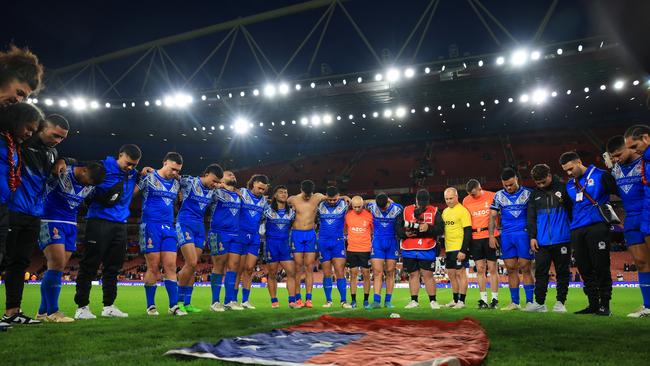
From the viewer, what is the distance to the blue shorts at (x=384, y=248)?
8727 mm

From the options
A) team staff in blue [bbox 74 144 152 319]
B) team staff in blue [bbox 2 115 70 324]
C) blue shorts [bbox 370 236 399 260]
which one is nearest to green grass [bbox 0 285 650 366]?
team staff in blue [bbox 2 115 70 324]

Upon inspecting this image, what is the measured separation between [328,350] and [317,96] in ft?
69.8

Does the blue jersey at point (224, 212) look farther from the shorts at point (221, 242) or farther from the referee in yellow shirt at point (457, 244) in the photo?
the referee in yellow shirt at point (457, 244)

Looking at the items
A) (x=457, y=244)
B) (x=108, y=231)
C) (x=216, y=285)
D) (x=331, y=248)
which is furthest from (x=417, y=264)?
(x=108, y=231)

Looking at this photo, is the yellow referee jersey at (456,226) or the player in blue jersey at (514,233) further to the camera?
the yellow referee jersey at (456,226)

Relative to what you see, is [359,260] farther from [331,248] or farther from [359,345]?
[359,345]

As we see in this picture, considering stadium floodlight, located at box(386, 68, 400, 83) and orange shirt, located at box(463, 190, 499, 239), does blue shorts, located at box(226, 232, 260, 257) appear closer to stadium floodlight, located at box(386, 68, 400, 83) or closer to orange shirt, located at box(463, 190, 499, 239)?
orange shirt, located at box(463, 190, 499, 239)

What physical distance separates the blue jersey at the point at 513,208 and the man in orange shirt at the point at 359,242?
2675 mm

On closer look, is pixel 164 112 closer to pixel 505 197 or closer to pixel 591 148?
pixel 505 197

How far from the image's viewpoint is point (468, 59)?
765 inches

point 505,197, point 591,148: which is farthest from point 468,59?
point 591,148

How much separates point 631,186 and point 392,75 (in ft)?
50.5

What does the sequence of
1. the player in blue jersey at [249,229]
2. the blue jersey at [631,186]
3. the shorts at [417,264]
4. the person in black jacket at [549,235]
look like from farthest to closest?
the shorts at [417,264] → the player in blue jersey at [249,229] → the person in black jacket at [549,235] → the blue jersey at [631,186]

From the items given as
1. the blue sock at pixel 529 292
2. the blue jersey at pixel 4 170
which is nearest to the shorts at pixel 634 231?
the blue sock at pixel 529 292
